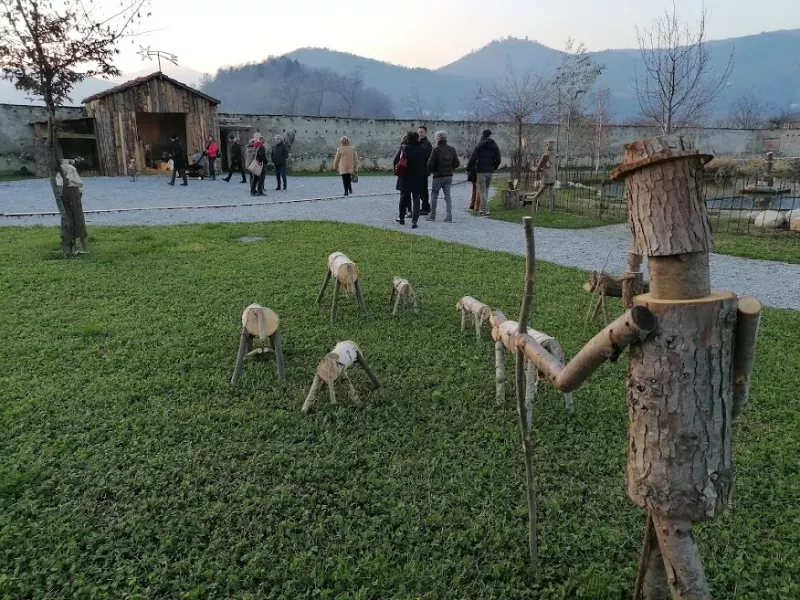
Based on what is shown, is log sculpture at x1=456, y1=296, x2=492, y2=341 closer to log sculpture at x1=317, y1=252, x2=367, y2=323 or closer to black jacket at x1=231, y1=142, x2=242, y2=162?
A: log sculpture at x1=317, y1=252, x2=367, y2=323

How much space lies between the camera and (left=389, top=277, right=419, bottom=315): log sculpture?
6.28 m

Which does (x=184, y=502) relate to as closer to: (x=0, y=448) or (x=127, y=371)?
(x=0, y=448)

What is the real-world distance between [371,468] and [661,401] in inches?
82.5

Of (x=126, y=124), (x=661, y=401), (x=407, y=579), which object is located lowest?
(x=407, y=579)

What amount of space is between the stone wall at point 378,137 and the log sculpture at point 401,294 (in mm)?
18938

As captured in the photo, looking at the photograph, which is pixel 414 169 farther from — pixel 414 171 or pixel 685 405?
pixel 685 405

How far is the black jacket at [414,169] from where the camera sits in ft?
41.9

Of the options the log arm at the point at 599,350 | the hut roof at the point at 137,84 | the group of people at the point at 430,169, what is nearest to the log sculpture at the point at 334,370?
the log arm at the point at 599,350

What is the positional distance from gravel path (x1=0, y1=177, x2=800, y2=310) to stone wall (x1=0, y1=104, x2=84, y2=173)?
8.75 ft

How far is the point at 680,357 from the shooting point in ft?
6.18

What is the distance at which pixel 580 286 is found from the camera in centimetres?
792

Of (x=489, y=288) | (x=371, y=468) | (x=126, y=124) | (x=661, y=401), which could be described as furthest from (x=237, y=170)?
Result: (x=661, y=401)

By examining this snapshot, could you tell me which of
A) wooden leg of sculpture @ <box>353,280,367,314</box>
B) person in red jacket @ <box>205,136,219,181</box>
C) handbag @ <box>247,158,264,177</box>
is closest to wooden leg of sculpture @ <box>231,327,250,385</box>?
wooden leg of sculpture @ <box>353,280,367,314</box>

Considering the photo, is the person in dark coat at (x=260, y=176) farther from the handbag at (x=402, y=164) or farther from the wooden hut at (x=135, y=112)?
the wooden hut at (x=135, y=112)
